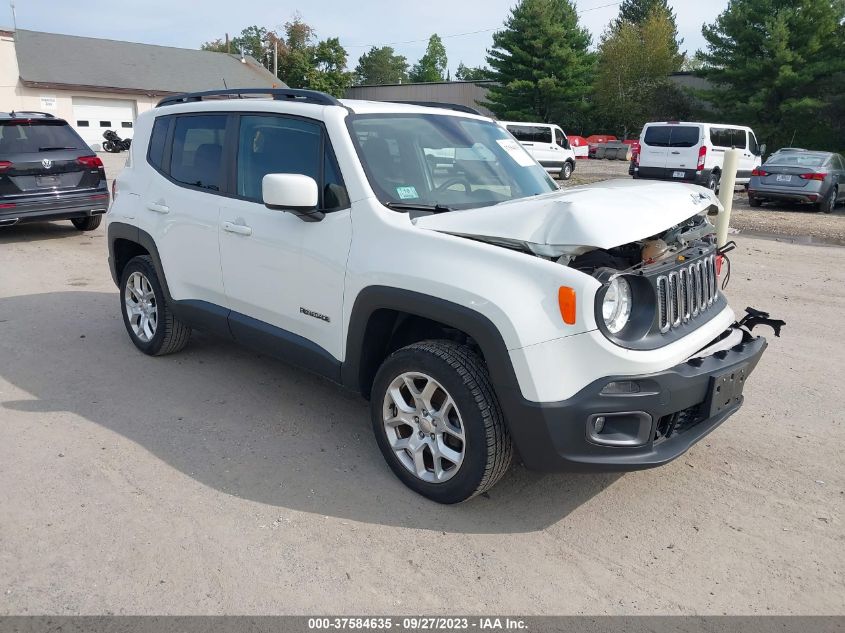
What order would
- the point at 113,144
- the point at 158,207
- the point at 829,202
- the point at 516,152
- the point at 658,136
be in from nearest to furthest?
the point at 516,152 → the point at 158,207 → the point at 829,202 → the point at 658,136 → the point at 113,144

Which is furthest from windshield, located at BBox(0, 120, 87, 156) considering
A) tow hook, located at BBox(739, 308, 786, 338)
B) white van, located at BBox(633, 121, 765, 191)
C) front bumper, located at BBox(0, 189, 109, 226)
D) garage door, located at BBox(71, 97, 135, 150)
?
garage door, located at BBox(71, 97, 135, 150)

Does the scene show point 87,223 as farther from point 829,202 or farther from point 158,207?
point 829,202

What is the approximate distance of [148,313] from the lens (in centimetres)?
560

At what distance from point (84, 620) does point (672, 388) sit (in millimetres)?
2508

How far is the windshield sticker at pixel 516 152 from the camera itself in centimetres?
463

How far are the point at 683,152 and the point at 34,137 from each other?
622 inches

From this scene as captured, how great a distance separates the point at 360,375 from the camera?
3.81 metres

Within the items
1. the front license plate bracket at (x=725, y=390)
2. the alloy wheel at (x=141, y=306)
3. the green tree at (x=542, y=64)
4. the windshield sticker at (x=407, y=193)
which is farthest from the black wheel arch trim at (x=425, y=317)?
the green tree at (x=542, y=64)

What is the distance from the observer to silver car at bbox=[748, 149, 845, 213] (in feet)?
52.1

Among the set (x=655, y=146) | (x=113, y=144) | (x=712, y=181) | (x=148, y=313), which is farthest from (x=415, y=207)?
(x=113, y=144)

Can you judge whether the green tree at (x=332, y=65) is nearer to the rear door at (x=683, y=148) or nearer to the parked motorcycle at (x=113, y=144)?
the parked motorcycle at (x=113, y=144)

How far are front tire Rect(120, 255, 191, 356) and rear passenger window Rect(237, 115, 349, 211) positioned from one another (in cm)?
137

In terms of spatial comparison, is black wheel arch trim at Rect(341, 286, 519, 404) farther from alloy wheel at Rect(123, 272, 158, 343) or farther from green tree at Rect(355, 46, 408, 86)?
green tree at Rect(355, 46, 408, 86)

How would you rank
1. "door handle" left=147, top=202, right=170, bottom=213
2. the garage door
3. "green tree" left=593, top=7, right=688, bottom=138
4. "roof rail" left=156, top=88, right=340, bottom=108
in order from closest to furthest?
"roof rail" left=156, top=88, right=340, bottom=108, "door handle" left=147, top=202, right=170, bottom=213, the garage door, "green tree" left=593, top=7, right=688, bottom=138
